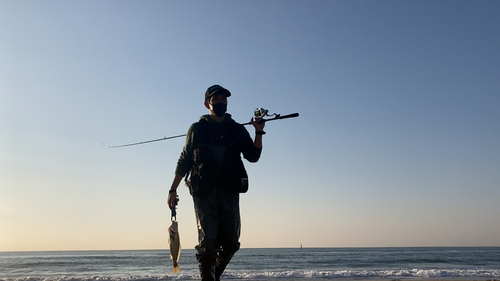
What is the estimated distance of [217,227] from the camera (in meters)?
4.04

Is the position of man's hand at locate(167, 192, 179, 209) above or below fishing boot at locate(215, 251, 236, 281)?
above

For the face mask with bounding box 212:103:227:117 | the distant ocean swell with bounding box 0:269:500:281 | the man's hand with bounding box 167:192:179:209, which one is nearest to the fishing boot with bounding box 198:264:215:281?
the man's hand with bounding box 167:192:179:209

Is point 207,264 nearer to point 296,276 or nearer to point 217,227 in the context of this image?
point 217,227

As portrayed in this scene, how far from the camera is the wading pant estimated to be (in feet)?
12.9

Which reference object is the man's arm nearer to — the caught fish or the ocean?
the caught fish

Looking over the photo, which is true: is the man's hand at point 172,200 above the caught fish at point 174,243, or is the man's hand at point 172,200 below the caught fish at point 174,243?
above

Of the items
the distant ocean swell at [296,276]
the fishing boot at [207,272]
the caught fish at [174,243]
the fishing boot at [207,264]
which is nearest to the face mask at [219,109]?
the caught fish at [174,243]

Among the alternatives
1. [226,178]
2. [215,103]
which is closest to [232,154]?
[226,178]

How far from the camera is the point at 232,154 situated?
4281mm

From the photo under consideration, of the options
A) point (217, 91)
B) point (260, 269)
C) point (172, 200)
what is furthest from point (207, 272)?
point (260, 269)

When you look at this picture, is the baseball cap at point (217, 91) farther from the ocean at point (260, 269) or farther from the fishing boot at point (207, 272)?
the ocean at point (260, 269)

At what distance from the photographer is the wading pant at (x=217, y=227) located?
3920 millimetres

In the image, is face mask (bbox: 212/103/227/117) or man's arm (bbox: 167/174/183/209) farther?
face mask (bbox: 212/103/227/117)

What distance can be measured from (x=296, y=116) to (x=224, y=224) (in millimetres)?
1290
